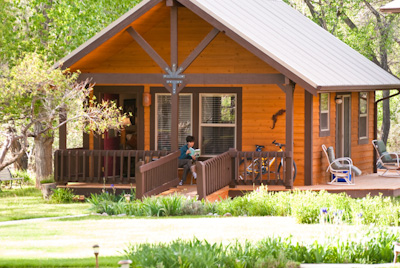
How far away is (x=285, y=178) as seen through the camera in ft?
59.0

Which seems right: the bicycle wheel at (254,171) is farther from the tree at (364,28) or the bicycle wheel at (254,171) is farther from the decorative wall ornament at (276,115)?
the tree at (364,28)

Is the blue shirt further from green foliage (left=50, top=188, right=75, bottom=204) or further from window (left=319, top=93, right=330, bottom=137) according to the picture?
window (left=319, top=93, right=330, bottom=137)

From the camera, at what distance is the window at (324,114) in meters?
20.3

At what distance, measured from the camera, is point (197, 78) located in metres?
18.4

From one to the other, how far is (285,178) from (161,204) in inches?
153

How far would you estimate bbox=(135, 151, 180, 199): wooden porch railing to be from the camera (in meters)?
16.6

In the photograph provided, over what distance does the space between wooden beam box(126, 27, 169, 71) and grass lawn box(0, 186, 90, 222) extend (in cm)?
369

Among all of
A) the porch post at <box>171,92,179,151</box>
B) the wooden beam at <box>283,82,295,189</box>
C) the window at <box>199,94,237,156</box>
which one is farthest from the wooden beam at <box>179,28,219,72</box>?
the window at <box>199,94,237,156</box>

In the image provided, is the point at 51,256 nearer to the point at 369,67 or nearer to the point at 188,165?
the point at 188,165

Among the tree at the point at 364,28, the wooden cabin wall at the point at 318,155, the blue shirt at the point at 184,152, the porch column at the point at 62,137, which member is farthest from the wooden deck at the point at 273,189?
the tree at the point at 364,28

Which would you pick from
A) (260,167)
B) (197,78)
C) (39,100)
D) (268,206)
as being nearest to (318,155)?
(260,167)

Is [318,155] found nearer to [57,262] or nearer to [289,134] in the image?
[289,134]

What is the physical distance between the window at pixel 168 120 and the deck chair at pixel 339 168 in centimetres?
362

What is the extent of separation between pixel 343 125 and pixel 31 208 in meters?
9.11
